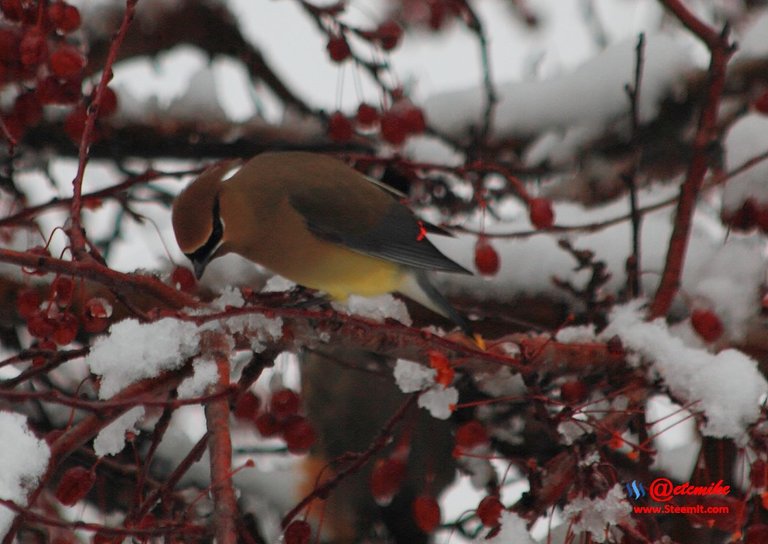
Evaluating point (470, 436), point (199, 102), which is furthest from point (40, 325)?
point (199, 102)

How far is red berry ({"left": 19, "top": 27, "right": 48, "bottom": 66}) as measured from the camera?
7.41 feet

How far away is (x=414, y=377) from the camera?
2.24 metres

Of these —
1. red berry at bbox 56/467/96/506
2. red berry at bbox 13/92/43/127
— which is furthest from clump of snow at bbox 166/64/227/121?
red berry at bbox 56/467/96/506

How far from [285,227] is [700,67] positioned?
1.98 meters

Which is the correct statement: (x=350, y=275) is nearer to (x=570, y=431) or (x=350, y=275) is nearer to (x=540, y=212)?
(x=540, y=212)

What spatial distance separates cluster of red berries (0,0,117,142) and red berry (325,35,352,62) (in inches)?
28.9

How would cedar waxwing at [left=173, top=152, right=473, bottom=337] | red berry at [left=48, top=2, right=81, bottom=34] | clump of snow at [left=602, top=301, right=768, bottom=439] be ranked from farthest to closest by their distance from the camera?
cedar waxwing at [left=173, top=152, right=473, bottom=337] < red berry at [left=48, top=2, right=81, bottom=34] < clump of snow at [left=602, top=301, right=768, bottom=439]

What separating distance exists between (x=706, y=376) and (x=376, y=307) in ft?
3.22

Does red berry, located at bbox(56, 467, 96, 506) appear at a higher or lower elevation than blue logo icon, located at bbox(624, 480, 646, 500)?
lower

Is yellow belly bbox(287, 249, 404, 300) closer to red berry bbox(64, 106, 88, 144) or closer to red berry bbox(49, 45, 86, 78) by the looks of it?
red berry bbox(64, 106, 88, 144)

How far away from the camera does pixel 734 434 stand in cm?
204

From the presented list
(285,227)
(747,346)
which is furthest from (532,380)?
(285,227)

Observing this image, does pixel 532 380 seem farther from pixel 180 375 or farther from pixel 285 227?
pixel 285 227

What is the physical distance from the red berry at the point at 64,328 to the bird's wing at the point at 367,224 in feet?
3.50
